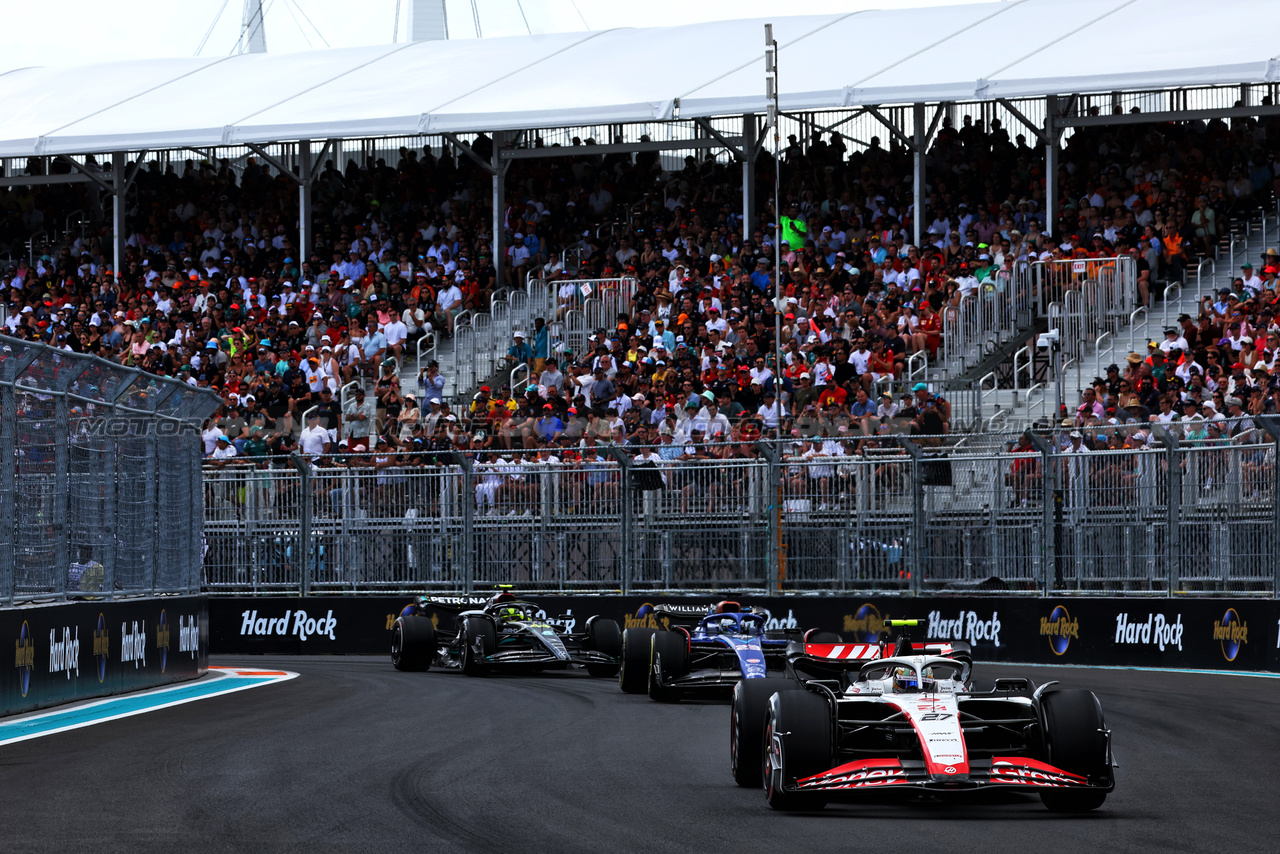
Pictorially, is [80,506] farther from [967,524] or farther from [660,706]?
[967,524]

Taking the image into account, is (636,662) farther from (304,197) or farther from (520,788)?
(304,197)

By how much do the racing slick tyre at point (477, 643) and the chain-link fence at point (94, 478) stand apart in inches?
110

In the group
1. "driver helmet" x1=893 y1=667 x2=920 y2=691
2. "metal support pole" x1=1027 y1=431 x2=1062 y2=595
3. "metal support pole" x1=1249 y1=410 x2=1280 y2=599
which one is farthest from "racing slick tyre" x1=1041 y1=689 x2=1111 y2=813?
Answer: "metal support pole" x1=1027 y1=431 x2=1062 y2=595

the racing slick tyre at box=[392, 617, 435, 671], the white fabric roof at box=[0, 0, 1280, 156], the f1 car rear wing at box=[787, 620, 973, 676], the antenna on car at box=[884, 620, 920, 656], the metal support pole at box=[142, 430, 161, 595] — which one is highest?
the white fabric roof at box=[0, 0, 1280, 156]

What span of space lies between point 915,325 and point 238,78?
1747cm

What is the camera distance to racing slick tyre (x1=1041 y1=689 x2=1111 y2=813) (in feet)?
28.2

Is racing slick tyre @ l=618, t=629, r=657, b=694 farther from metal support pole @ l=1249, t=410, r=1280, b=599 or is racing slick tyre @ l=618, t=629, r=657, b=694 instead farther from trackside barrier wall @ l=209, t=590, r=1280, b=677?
metal support pole @ l=1249, t=410, r=1280, b=599

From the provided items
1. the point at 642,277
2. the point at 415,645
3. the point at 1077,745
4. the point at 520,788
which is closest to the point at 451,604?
the point at 415,645

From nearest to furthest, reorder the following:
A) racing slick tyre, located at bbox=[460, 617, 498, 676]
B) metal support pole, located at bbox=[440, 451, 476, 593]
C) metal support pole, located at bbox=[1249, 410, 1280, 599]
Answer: metal support pole, located at bbox=[1249, 410, 1280, 599] → racing slick tyre, located at bbox=[460, 617, 498, 676] → metal support pole, located at bbox=[440, 451, 476, 593]

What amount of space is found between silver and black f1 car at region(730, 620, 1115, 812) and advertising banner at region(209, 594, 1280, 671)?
335 inches

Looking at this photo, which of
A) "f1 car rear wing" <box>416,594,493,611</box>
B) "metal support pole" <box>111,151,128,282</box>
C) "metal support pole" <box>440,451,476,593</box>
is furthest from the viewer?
"metal support pole" <box>111,151,128,282</box>

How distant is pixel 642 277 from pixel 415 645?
40.2 ft

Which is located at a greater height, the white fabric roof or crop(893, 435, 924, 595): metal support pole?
the white fabric roof

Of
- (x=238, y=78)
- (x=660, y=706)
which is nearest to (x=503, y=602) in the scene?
(x=660, y=706)
